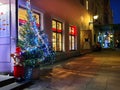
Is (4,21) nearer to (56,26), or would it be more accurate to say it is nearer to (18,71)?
(18,71)

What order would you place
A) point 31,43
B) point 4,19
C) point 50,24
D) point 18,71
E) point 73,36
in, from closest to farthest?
point 18,71, point 31,43, point 4,19, point 50,24, point 73,36

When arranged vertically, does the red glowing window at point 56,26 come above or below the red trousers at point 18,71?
above

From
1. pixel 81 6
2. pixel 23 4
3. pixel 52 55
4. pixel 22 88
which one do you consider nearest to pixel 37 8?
pixel 23 4

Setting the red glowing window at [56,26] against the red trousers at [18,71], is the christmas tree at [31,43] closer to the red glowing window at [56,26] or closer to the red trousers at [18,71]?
the red trousers at [18,71]

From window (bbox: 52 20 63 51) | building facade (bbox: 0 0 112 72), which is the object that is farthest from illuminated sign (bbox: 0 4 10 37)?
window (bbox: 52 20 63 51)

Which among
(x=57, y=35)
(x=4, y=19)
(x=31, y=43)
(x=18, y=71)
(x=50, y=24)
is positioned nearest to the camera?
(x=18, y=71)

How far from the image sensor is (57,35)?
58.4 feet

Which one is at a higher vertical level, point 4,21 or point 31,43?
point 4,21

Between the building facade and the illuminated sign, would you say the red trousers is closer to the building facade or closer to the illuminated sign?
the building facade

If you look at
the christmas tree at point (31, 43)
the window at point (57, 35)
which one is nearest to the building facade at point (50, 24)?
the window at point (57, 35)

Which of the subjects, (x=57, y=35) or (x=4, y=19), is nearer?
(x=4, y=19)

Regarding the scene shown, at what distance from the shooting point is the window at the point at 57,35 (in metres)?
16.9

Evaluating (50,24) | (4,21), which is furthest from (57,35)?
(4,21)

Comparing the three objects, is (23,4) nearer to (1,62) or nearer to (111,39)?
(1,62)
